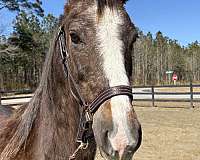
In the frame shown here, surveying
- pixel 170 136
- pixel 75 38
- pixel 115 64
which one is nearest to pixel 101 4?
pixel 75 38

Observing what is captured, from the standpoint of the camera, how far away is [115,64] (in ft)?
6.59

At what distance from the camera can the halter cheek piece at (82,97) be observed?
1.94 m

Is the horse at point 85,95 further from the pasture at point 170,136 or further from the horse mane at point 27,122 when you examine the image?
the pasture at point 170,136

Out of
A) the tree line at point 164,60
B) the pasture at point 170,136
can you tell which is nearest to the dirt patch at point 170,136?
the pasture at point 170,136

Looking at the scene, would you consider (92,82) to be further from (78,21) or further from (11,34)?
(11,34)

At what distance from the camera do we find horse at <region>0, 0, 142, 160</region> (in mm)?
1850

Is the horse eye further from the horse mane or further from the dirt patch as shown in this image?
the dirt patch

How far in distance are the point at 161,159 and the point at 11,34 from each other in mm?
32709

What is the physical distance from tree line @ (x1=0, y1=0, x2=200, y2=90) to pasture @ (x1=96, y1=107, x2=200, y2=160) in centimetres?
179

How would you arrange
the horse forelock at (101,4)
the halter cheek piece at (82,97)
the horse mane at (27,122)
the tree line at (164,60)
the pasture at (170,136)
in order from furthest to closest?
the tree line at (164,60) < the pasture at (170,136) < the horse mane at (27,122) < the horse forelock at (101,4) < the halter cheek piece at (82,97)

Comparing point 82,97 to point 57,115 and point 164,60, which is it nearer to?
point 57,115

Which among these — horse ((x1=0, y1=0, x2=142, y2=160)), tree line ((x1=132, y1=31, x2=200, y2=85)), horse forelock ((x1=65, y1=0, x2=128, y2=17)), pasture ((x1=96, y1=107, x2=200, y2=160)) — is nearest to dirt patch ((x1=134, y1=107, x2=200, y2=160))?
pasture ((x1=96, y1=107, x2=200, y2=160))

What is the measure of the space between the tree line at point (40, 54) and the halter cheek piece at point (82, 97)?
0.40 m

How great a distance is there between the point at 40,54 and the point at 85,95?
110 ft
